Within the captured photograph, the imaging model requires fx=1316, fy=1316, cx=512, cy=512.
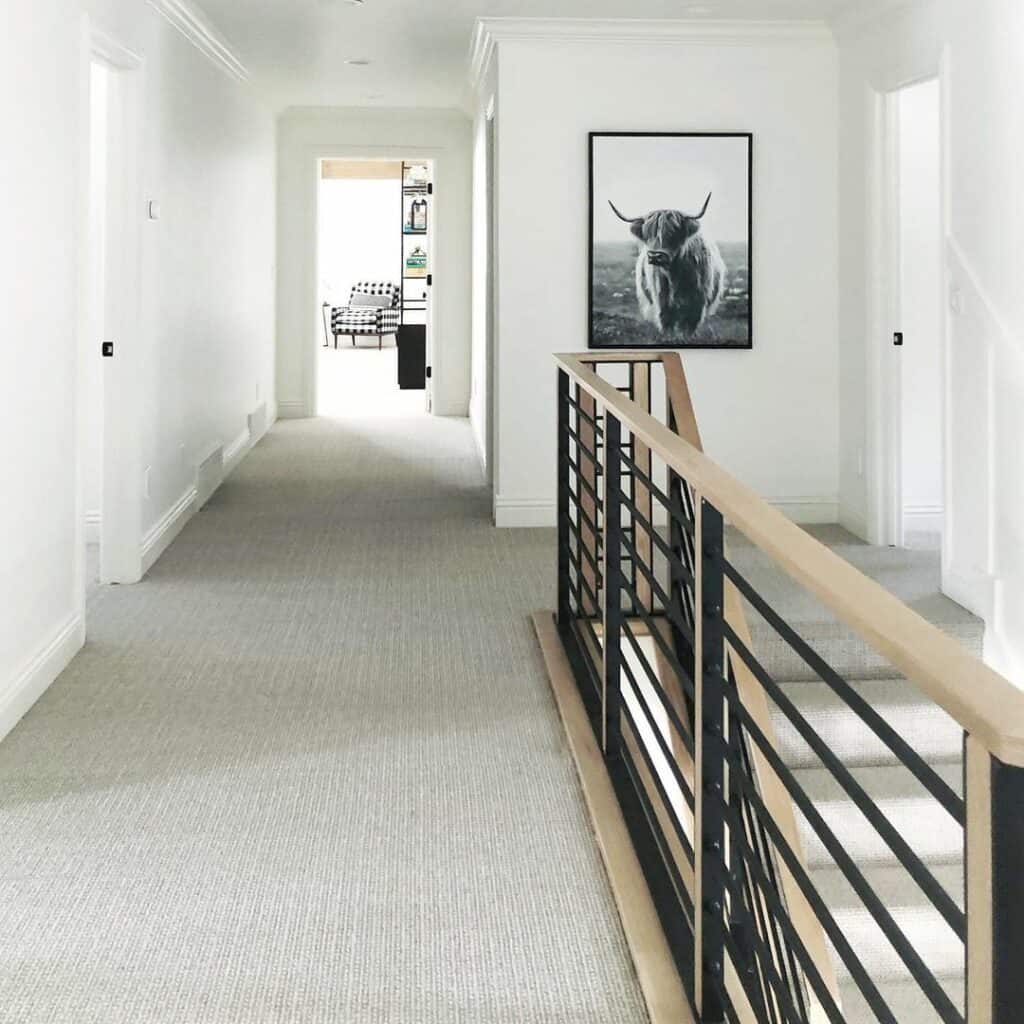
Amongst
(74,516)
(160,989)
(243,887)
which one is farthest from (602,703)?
(74,516)

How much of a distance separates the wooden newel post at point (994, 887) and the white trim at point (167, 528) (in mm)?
4798

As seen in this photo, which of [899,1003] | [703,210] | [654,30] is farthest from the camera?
[703,210]

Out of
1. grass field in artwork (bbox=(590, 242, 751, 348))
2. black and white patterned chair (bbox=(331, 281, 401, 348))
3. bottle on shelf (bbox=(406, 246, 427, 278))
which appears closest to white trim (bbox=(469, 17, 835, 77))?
grass field in artwork (bbox=(590, 242, 751, 348))

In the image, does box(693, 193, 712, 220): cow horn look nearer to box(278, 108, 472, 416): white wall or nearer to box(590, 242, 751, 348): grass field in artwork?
box(590, 242, 751, 348): grass field in artwork

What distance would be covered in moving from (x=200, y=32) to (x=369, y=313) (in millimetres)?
12832

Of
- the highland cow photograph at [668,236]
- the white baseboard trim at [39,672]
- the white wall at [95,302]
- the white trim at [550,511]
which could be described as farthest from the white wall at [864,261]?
the white baseboard trim at [39,672]

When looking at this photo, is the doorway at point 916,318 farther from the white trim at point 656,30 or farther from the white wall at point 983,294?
the white trim at point 656,30

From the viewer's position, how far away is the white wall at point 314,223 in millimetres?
10719

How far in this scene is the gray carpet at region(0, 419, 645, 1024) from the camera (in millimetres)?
2305

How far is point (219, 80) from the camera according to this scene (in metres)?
7.44

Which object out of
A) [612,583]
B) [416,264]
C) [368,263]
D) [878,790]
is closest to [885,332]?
[878,790]

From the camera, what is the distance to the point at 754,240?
21.6 feet

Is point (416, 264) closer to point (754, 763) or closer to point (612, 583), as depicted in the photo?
point (754, 763)

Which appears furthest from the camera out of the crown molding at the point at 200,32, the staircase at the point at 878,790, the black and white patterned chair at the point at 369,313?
the black and white patterned chair at the point at 369,313
